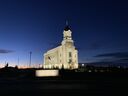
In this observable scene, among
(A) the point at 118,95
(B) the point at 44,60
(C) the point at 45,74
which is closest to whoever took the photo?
(A) the point at 118,95

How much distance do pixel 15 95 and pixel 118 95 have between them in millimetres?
8426

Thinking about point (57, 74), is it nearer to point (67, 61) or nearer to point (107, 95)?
point (107, 95)

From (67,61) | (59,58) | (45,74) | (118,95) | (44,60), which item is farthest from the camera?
(44,60)

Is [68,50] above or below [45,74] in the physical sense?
above

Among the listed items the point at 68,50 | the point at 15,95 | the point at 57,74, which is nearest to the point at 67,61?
the point at 68,50

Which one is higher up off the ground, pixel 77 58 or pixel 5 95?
pixel 77 58

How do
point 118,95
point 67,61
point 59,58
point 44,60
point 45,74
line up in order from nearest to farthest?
point 118,95 < point 45,74 < point 67,61 < point 59,58 < point 44,60

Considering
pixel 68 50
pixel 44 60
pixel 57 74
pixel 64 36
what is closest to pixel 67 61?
pixel 68 50

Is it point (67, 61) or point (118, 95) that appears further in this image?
point (67, 61)

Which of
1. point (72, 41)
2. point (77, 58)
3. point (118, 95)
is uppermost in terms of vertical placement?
point (72, 41)

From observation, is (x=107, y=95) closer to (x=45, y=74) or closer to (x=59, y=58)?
(x=45, y=74)

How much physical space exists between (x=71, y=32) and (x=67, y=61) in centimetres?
1843

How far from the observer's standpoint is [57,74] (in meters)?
49.6

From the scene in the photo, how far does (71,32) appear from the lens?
473 feet
